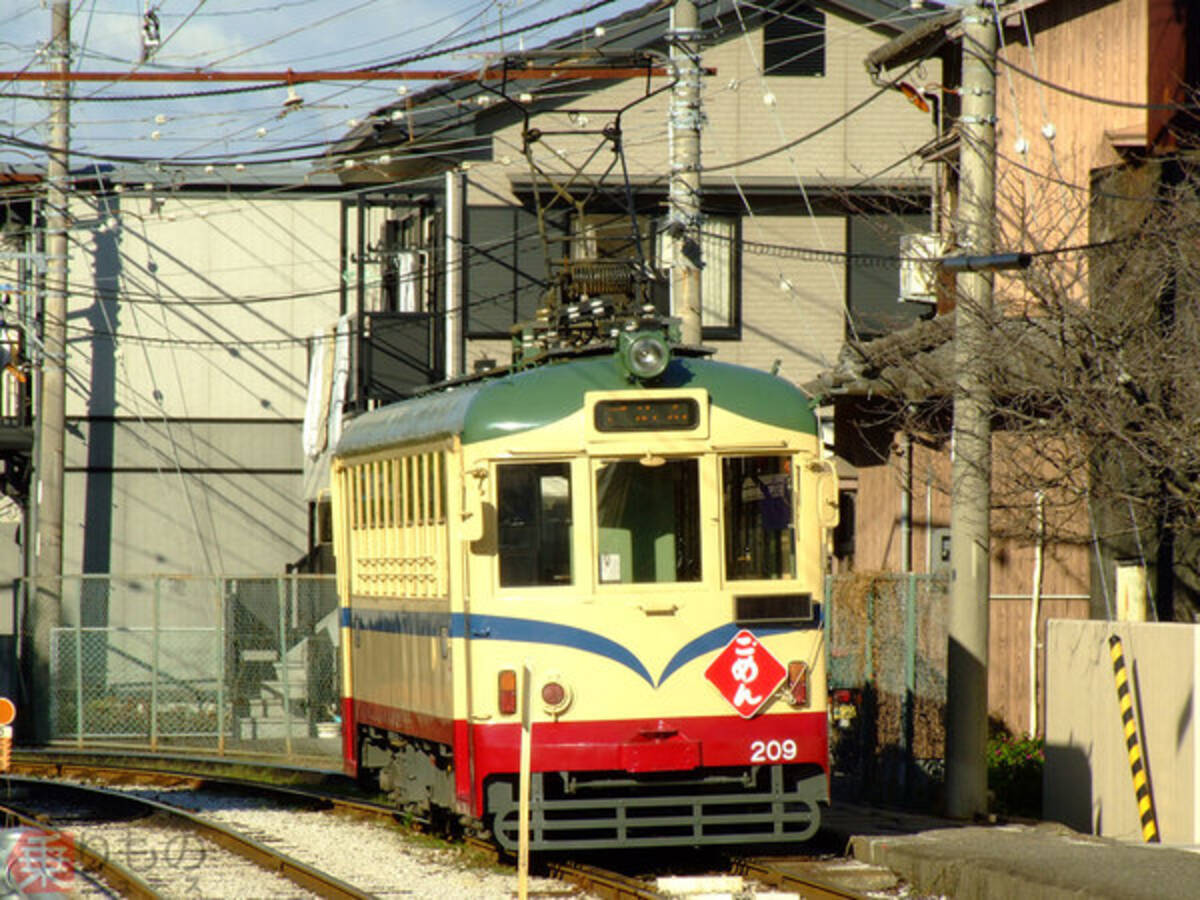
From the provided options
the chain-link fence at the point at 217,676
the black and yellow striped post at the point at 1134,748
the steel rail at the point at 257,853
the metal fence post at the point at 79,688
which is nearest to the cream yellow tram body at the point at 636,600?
the steel rail at the point at 257,853

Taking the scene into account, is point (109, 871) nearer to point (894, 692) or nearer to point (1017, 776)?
point (894, 692)

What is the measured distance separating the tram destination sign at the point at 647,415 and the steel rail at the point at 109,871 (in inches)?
155

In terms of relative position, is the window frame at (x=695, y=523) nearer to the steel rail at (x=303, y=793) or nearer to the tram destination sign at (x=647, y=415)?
the tram destination sign at (x=647, y=415)

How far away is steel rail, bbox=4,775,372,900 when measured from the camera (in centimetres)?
1227

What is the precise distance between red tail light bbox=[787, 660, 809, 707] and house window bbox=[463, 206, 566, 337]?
58.3ft

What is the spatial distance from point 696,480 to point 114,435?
23829 mm

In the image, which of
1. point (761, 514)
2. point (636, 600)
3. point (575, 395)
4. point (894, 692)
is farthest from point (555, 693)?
point (894, 692)

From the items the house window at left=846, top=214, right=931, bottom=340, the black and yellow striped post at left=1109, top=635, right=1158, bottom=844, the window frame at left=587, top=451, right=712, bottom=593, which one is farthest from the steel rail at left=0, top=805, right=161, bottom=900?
the house window at left=846, top=214, right=931, bottom=340

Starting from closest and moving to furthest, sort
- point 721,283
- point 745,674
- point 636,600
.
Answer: point 636,600 < point 745,674 < point 721,283

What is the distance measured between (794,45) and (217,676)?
13047mm

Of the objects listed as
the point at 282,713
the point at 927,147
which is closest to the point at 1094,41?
the point at 927,147

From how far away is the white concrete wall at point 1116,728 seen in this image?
14.1m

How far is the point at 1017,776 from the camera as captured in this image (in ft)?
59.1

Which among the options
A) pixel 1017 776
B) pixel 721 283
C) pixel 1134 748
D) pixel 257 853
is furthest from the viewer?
pixel 721 283
